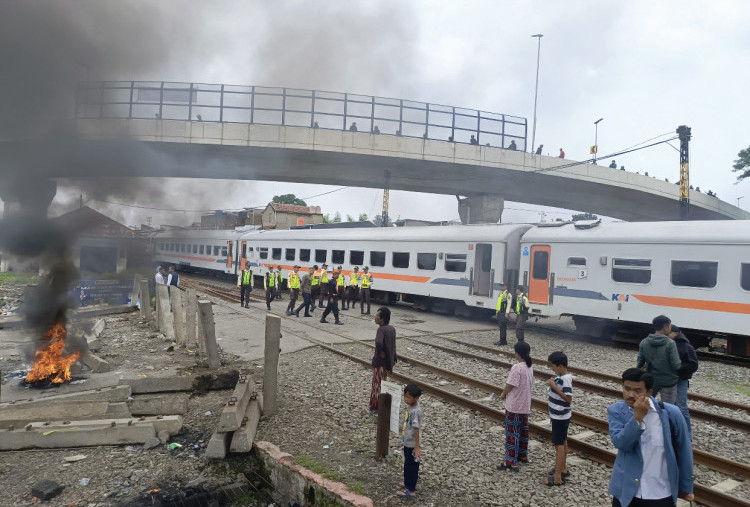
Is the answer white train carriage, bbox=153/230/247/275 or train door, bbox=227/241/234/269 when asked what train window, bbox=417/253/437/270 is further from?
train door, bbox=227/241/234/269

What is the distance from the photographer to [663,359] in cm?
533

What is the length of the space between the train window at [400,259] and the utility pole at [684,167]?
10941mm

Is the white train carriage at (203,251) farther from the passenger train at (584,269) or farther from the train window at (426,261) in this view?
the train window at (426,261)

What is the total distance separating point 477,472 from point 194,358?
21.8 ft

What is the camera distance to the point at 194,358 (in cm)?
975

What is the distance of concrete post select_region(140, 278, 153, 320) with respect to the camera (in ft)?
45.2

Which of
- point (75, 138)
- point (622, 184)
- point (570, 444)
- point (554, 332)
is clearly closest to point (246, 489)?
point (570, 444)

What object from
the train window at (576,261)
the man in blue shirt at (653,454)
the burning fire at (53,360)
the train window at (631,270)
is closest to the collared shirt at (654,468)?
the man in blue shirt at (653,454)

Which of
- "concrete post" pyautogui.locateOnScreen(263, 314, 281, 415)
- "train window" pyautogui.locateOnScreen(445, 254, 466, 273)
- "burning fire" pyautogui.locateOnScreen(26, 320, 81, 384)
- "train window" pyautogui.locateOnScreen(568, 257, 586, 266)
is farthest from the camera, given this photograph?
"train window" pyautogui.locateOnScreen(445, 254, 466, 273)

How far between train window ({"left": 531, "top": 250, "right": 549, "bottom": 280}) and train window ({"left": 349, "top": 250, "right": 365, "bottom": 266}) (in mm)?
7667

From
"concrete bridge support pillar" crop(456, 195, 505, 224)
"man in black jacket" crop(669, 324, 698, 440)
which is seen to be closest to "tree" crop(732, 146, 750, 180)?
"concrete bridge support pillar" crop(456, 195, 505, 224)

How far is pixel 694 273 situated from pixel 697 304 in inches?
27.9

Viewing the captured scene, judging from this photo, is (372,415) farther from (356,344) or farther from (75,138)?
(75,138)

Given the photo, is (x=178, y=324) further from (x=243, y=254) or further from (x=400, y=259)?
(x=243, y=254)
